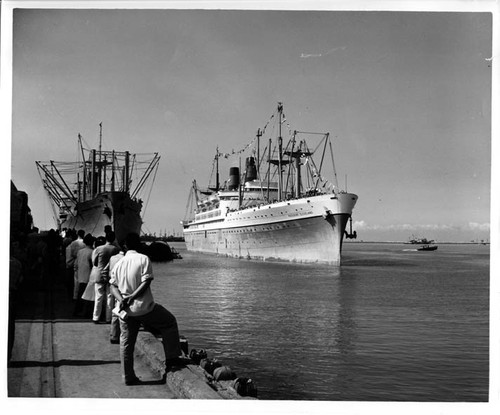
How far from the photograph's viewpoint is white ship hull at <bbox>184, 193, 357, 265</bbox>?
33.9 metres

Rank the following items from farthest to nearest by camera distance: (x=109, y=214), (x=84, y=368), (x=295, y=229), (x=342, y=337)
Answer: (x=109, y=214) < (x=295, y=229) < (x=342, y=337) < (x=84, y=368)

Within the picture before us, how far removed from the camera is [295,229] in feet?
119

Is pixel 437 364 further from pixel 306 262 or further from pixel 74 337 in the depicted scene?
pixel 306 262

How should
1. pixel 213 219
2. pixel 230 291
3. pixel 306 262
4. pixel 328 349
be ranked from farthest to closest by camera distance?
1. pixel 213 219
2. pixel 306 262
3. pixel 230 291
4. pixel 328 349

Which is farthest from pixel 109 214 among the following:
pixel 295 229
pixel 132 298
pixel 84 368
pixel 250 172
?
pixel 132 298

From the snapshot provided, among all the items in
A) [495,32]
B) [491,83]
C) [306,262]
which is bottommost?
[306,262]

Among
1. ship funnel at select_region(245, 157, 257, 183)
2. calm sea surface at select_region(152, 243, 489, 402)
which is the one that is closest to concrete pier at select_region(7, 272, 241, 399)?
calm sea surface at select_region(152, 243, 489, 402)

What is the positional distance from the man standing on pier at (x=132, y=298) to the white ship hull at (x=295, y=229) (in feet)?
97.2

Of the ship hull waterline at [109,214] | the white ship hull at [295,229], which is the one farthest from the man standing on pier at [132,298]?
the ship hull waterline at [109,214]

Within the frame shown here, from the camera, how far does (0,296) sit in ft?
18.5

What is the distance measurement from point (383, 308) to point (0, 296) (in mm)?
13389

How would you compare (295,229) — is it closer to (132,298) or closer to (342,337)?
(342,337)

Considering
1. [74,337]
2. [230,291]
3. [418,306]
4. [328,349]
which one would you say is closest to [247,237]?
[230,291]

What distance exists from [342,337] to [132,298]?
25.7ft
